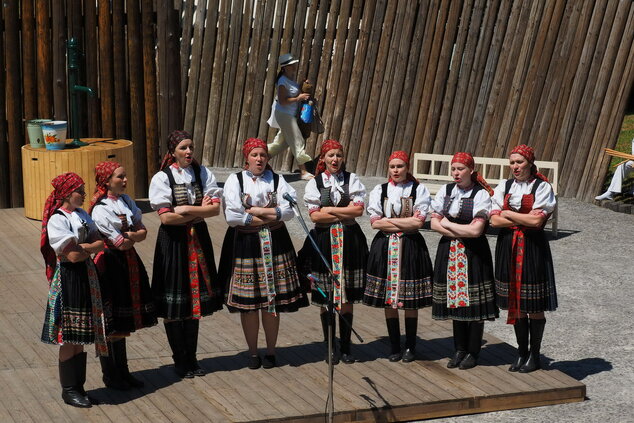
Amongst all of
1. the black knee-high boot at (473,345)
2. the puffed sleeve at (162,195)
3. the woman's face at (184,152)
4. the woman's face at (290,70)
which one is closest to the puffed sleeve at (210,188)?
the woman's face at (184,152)

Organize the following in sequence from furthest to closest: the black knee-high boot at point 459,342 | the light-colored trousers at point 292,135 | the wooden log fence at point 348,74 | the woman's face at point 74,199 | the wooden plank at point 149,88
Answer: the light-colored trousers at point 292,135, the wooden plank at point 149,88, the wooden log fence at point 348,74, the black knee-high boot at point 459,342, the woman's face at point 74,199

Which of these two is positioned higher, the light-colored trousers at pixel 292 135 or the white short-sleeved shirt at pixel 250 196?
the white short-sleeved shirt at pixel 250 196

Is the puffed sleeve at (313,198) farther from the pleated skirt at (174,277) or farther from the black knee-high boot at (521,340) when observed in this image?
the black knee-high boot at (521,340)

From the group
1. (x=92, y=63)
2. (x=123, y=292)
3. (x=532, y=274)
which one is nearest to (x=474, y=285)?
(x=532, y=274)

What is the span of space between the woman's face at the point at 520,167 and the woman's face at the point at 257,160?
170 centimetres

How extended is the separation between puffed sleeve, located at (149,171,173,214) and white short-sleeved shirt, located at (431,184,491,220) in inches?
72.5

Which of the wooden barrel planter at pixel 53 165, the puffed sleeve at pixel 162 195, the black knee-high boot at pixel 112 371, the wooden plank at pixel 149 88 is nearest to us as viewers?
the black knee-high boot at pixel 112 371

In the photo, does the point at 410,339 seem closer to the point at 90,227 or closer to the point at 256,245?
the point at 256,245

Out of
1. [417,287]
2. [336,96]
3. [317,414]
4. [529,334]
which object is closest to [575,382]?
[529,334]

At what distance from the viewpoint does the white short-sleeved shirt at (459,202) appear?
764cm

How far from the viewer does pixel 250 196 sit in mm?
7605

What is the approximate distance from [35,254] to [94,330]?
4.17m

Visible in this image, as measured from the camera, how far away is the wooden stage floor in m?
6.95

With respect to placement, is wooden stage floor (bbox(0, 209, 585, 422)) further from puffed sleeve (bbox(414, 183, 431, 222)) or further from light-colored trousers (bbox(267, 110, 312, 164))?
light-colored trousers (bbox(267, 110, 312, 164))
